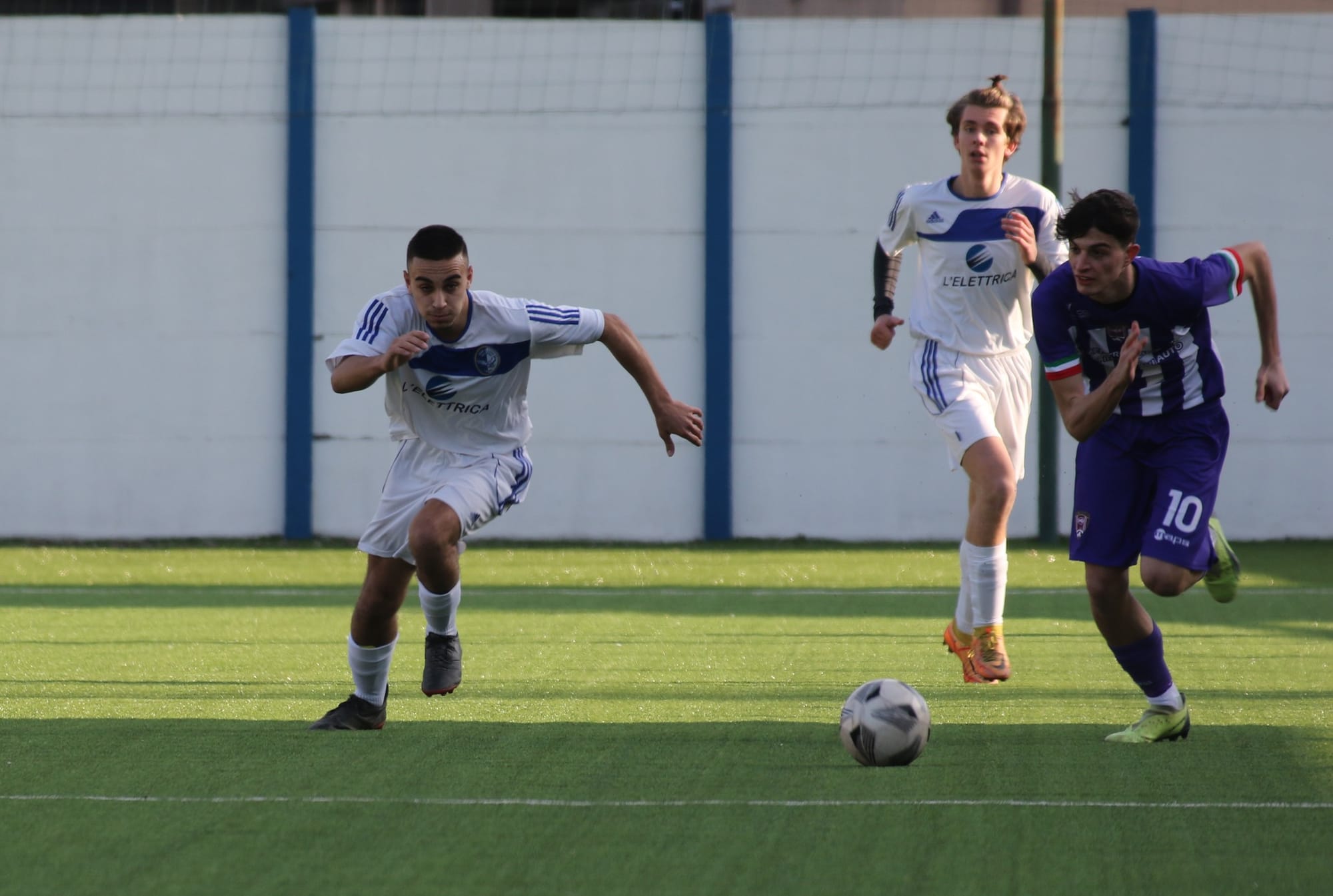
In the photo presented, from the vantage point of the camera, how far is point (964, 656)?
6.51 m

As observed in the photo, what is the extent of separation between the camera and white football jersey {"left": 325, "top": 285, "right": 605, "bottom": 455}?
582cm

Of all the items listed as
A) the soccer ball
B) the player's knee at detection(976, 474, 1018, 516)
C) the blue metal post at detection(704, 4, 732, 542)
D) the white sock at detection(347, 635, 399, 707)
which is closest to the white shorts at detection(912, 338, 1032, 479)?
the player's knee at detection(976, 474, 1018, 516)

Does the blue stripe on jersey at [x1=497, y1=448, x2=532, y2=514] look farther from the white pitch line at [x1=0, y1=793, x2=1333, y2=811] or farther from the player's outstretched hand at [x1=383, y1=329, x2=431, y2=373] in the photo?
the white pitch line at [x1=0, y1=793, x2=1333, y2=811]

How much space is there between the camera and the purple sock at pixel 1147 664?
5.16 m

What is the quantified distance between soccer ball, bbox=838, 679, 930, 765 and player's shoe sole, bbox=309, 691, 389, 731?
1576mm

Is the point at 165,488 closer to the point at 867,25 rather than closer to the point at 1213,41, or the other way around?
the point at 867,25

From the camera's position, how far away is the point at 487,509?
5895 millimetres

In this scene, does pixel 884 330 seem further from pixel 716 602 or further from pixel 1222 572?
pixel 716 602

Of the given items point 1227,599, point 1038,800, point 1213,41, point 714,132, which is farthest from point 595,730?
point 1213,41

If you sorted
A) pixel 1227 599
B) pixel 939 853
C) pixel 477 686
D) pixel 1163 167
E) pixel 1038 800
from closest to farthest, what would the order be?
1. pixel 939 853
2. pixel 1038 800
3. pixel 1227 599
4. pixel 477 686
5. pixel 1163 167

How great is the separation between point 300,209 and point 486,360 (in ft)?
29.9

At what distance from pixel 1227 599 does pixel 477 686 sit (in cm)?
276

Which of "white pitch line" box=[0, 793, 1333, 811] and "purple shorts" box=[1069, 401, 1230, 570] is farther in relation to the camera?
"purple shorts" box=[1069, 401, 1230, 570]

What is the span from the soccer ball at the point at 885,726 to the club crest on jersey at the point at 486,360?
6.09 feet
